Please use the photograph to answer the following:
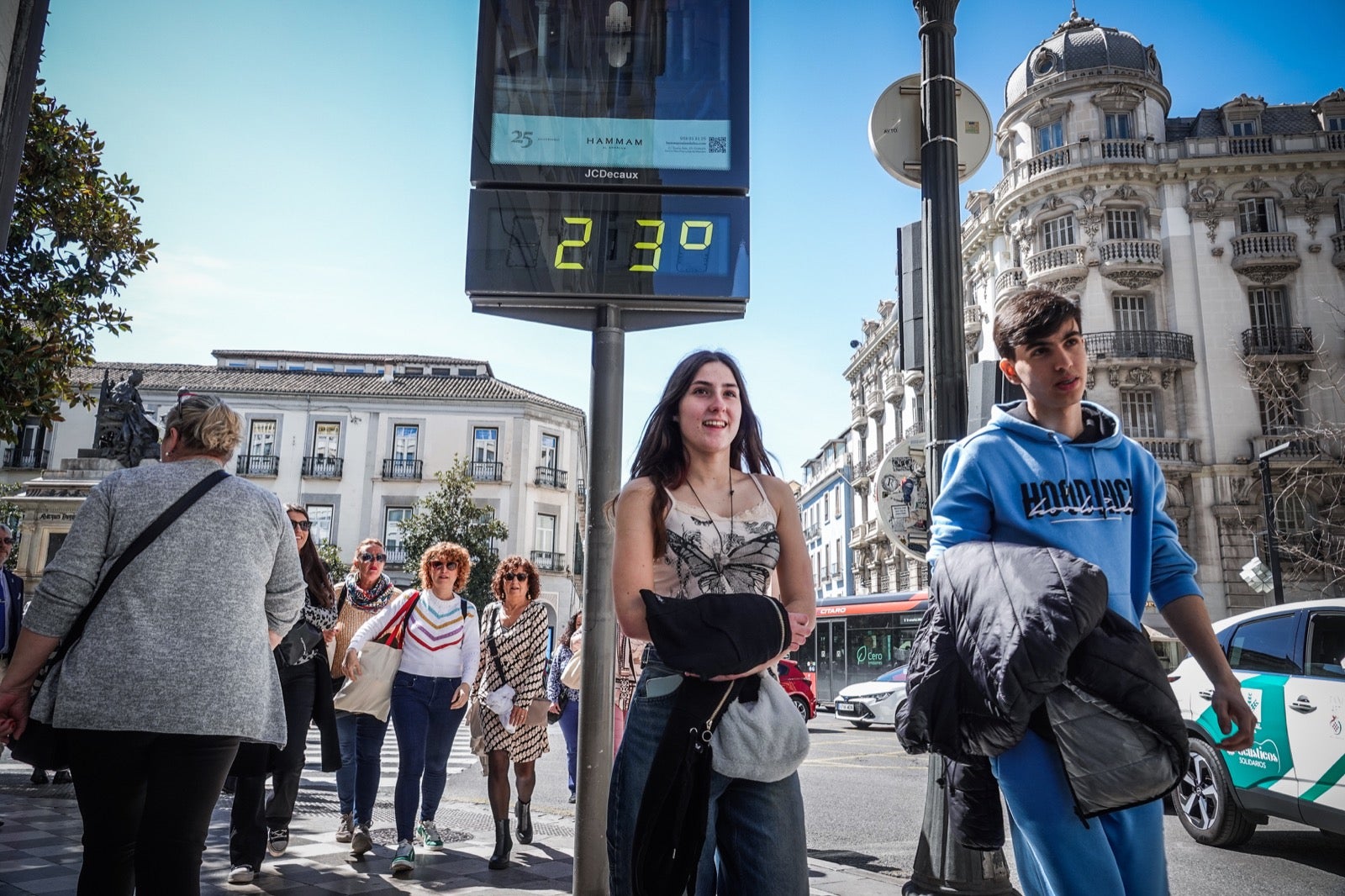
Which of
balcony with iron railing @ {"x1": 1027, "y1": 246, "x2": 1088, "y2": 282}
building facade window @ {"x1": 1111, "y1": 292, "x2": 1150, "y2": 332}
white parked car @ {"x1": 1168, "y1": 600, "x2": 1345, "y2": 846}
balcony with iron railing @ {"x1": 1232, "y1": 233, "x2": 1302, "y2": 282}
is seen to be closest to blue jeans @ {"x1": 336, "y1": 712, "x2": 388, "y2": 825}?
white parked car @ {"x1": 1168, "y1": 600, "x2": 1345, "y2": 846}

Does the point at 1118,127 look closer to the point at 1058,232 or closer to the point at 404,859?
the point at 1058,232

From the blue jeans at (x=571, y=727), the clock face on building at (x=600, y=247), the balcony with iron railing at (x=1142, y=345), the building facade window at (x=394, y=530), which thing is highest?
the balcony with iron railing at (x=1142, y=345)

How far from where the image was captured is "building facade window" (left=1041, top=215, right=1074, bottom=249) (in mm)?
34375

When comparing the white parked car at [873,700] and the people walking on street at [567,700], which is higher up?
the people walking on street at [567,700]

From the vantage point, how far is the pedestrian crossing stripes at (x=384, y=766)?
377 inches

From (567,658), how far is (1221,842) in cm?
563

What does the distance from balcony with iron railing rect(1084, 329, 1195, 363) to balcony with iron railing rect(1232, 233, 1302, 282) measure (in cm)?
347

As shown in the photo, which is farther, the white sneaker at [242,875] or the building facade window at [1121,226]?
the building facade window at [1121,226]

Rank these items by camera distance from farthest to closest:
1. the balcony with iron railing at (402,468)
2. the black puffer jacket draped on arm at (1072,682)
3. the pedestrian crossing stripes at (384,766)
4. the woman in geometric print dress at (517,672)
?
the balcony with iron railing at (402,468) → the pedestrian crossing stripes at (384,766) → the woman in geometric print dress at (517,672) → the black puffer jacket draped on arm at (1072,682)

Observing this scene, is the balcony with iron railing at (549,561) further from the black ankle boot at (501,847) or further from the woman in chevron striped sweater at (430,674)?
the black ankle boot at (501,847)

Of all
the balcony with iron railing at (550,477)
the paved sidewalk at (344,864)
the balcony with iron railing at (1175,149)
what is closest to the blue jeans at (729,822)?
the paved sidewalk at (344,864)

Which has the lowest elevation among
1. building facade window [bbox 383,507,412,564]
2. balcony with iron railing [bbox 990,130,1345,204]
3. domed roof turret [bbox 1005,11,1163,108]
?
building facade window [bbox 383,507,412,564]

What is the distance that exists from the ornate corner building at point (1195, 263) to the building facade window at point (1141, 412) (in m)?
0.07

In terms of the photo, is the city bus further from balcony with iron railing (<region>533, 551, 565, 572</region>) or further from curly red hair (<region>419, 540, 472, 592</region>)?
balcony with iron railing (<region>533, 551, 565, 572</region>)
